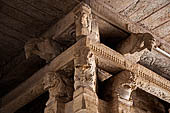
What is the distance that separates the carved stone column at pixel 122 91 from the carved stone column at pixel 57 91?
0.57 m

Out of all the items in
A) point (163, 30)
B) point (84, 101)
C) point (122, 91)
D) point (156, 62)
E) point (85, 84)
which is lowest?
point (84, 101)

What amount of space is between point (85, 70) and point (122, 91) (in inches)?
29.3

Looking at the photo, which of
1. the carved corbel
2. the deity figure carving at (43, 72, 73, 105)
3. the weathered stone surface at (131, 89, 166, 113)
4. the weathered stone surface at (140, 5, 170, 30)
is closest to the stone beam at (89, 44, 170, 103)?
the carved corbel

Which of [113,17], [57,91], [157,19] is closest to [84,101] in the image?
[57,91]

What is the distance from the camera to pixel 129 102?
410 centimetres

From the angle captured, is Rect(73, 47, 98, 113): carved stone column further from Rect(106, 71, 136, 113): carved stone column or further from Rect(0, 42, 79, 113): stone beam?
Rect(106, 71, 136, 113): carved stone column

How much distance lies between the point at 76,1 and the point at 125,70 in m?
1.13

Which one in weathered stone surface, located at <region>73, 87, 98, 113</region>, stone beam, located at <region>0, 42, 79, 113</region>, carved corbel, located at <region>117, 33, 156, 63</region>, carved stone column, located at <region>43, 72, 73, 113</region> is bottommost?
weathered stone surface, located at <region>73, 87, 98, 113</region>

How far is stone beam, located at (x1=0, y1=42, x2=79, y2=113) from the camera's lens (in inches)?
159

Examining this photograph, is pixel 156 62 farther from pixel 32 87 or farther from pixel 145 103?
pixel 32 87

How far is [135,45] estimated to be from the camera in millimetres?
4234

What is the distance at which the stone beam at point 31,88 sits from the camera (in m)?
4.03

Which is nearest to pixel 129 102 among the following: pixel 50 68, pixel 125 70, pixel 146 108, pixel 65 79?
pixel 125 70

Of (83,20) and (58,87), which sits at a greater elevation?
(83,20)
